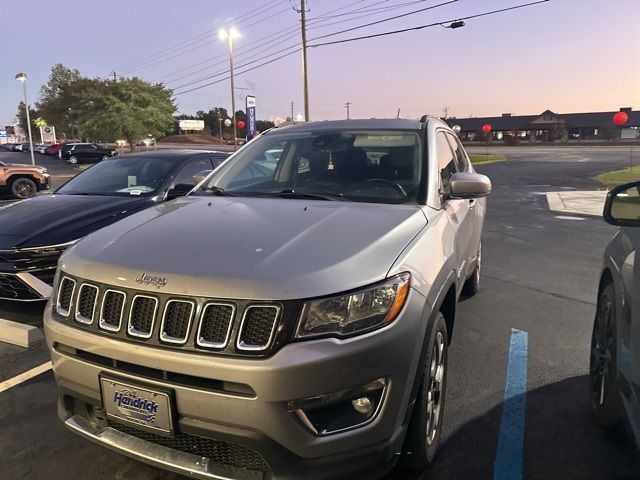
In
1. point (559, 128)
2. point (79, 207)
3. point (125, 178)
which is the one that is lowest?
point (79, 207)

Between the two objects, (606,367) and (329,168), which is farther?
(329,168)

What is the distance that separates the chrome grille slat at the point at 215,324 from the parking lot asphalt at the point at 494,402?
108 cm

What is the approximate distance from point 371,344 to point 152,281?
92cm

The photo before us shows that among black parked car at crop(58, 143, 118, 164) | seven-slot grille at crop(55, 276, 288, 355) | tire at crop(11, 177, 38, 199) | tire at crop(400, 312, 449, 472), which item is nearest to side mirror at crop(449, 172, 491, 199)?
tire at crop(400, 312, 449, 472)

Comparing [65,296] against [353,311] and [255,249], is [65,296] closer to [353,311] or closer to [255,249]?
[255,249]

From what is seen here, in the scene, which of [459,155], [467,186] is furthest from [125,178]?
[467,186]

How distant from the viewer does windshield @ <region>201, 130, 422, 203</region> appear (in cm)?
321

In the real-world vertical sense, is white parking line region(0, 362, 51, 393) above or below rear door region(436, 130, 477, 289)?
below

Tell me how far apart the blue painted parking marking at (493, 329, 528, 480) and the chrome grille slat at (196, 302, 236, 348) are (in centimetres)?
161

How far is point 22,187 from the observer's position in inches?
669

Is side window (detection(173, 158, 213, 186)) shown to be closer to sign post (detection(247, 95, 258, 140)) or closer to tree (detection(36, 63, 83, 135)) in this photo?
sign post (detection(247, 95, 258, 140))

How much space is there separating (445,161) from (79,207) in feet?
12.5

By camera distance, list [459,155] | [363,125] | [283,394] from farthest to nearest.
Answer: [459,155], [363,125], [283,394]

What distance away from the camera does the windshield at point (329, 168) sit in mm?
3211
